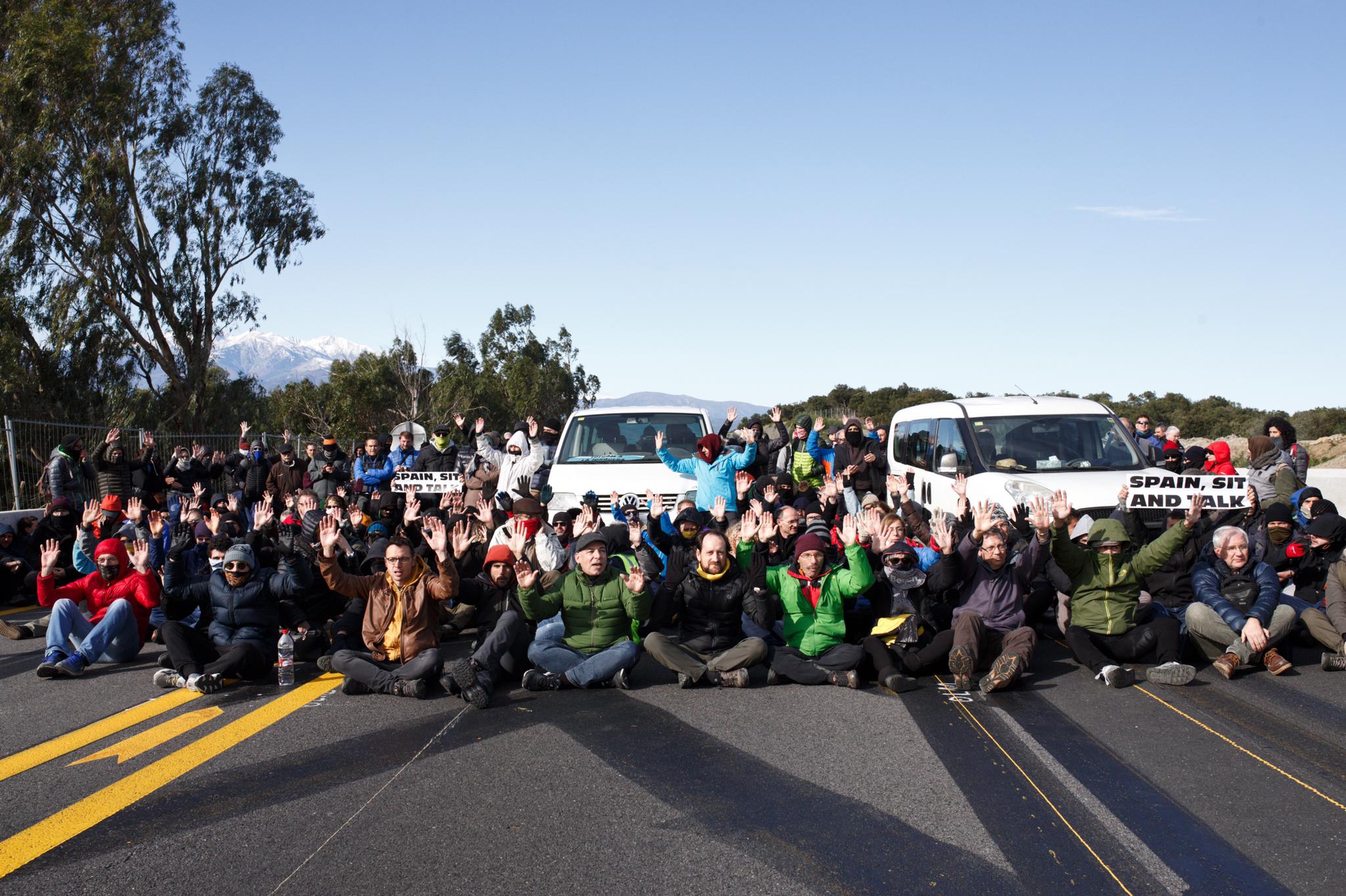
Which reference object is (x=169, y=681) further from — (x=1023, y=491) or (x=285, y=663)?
(x=1023, y=491)

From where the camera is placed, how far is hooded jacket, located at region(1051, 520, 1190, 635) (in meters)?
8.18

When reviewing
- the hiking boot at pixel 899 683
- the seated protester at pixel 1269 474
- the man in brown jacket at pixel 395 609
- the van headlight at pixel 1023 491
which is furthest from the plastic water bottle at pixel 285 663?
the seated protester at pixel 1269 474

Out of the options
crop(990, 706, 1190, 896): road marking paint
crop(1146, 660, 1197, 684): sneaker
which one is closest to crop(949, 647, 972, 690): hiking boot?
crop(990, 706, 1190, 896): road marking paint

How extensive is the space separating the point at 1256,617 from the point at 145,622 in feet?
29.8

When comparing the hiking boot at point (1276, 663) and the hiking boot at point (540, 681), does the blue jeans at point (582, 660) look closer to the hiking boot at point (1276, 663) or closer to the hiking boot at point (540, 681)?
the hiking boot at point (540, 681)

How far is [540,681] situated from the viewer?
786 cm

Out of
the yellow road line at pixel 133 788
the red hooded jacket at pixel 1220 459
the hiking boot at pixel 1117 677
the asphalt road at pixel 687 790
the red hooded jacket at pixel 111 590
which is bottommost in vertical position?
the yellow road line at pixel 133 788

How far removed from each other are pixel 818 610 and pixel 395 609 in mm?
3249

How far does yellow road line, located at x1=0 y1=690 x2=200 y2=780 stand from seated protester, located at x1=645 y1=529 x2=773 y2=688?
352 centimetres

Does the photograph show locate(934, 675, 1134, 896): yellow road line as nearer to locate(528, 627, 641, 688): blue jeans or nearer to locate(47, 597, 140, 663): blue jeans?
locate(528, 627, 641, 688): blue jeans

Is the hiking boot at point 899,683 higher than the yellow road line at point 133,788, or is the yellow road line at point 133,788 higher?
the hiking boot at point 899,683

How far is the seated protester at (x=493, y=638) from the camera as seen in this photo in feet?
24.8

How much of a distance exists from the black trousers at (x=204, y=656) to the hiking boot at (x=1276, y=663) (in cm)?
770

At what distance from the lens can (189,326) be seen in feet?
120
